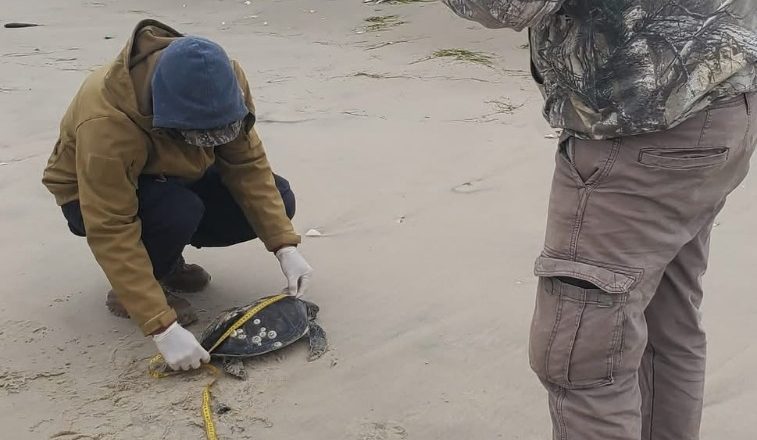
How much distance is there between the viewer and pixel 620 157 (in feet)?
4.77

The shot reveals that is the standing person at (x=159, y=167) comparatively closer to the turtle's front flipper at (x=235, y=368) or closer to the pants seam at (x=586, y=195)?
the turtle's front flipper at (x=235, y=368)

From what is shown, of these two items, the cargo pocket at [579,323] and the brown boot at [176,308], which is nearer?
the cargo pocket at [579,323]

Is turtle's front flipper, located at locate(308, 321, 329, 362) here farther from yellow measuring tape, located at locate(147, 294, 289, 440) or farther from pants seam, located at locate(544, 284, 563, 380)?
pants seam, located at locate(544, 284, 563, 380)

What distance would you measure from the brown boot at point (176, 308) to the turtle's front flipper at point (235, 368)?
0.26 metres

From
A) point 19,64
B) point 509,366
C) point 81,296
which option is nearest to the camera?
point 509,366

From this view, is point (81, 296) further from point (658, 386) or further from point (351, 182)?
point (658, 386)

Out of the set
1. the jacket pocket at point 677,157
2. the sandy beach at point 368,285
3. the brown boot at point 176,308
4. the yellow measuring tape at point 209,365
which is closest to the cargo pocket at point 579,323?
the jacket pocket at point 677,157

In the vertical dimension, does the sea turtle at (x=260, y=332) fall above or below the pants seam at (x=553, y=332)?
below

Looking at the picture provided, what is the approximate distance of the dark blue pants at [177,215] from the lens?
243 cm

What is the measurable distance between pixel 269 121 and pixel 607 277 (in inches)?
127

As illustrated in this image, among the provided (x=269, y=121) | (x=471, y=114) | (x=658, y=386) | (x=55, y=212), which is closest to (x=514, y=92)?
(x=471, y=114)

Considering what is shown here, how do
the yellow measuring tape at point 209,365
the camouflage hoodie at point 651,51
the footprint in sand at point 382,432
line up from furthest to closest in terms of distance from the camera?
1. the yellow measuring tape at point 209,365
2. the footprint in sand at point 382,432
3. the camouflage hoodie at point 651,51

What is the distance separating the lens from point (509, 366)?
237 cm

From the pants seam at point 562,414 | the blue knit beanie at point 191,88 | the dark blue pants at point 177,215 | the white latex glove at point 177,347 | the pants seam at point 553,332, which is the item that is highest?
the blue knit beanie at point 191,88
